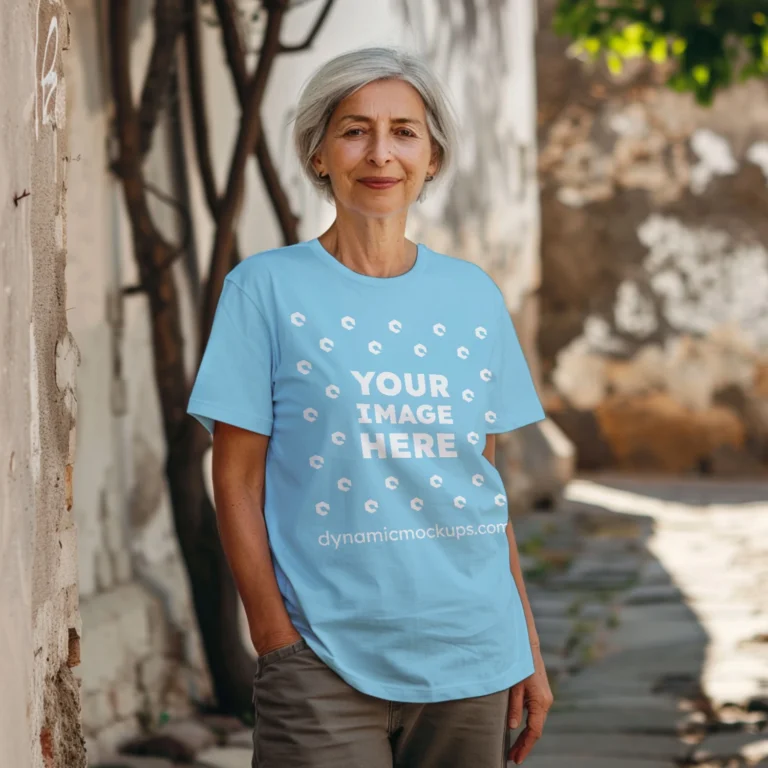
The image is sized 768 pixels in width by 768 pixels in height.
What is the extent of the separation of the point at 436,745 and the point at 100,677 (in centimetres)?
214

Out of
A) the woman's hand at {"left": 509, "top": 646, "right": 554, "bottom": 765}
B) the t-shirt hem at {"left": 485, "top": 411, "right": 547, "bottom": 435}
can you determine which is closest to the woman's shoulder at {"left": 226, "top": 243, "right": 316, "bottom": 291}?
the t-shirt hem at {"left": 485, "top": 411, "right": 547, "bottom": 435}

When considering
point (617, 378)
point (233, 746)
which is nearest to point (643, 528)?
point (617, 378)

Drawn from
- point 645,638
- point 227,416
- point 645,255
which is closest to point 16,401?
point 227,416

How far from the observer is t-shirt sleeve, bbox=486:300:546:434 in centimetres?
196

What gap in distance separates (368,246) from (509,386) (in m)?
0.30

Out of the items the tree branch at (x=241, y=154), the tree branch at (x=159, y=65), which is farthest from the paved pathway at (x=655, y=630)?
Result: the tree branch at (x=159, y=65)

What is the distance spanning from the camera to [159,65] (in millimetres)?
4031

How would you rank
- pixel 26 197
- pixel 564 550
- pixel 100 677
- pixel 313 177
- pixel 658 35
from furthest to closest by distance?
pixel 564 550
pixel 658 35
pixel 100 677
pixel 313 177
pixel 26 197

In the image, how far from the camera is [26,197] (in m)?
1.70

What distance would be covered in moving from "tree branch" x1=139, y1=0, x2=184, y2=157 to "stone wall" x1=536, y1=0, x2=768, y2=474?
7.09 m

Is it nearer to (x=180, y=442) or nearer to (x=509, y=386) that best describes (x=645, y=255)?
(x=180, y=442)

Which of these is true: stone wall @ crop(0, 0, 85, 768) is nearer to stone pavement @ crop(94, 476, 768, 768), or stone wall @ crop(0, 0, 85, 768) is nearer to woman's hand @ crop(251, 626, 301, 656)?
woman's hand @ crop(251, 626, 301, 656)

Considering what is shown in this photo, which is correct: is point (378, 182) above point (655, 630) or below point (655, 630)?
above

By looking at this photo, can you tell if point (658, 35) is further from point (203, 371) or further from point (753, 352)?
point (753, 352)
